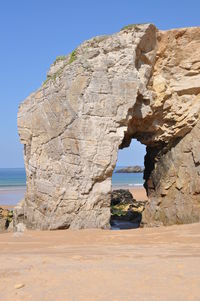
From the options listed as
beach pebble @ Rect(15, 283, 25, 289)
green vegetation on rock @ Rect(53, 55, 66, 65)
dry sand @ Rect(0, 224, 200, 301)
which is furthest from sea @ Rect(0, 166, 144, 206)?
beach pebble @ Rect(15, 283, 25, 289)

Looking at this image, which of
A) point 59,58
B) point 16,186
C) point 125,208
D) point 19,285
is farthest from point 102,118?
point 16,186

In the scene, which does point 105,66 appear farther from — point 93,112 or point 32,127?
point 32,127

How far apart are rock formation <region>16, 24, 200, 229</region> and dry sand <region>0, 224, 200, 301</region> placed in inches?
144

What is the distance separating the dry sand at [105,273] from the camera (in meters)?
3.74

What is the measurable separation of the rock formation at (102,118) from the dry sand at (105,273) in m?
3.65

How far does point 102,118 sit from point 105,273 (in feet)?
21.1

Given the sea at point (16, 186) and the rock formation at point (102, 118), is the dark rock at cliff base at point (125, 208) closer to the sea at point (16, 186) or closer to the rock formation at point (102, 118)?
the rock formation at point (102, 118)

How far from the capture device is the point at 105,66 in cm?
1055

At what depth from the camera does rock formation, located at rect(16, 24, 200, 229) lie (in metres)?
10.2

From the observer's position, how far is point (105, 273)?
442cm

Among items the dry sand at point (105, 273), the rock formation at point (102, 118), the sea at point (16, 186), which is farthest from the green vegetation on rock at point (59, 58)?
the sea at point (16, 186)

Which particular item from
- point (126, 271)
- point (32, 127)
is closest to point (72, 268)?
point (126, 271)

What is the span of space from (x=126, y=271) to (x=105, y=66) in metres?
7.25

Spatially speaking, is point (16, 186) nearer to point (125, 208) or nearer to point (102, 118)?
point (125, 208)
